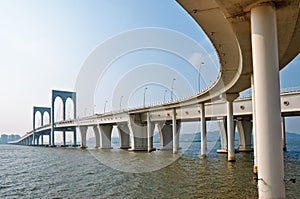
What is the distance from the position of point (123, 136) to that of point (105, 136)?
855 centimetres

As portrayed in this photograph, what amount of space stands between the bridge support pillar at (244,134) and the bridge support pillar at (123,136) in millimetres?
33202

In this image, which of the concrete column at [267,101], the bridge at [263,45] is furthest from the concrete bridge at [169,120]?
the concrete column at [267,101]

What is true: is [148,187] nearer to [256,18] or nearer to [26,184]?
[26,184]

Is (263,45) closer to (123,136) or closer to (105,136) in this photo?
(123,136)

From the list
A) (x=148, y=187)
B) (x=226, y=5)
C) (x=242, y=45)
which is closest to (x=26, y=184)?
(x=148, y=187)

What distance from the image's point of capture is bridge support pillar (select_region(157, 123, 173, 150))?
7886cm

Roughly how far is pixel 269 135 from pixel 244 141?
5759 cm

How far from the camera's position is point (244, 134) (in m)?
67.7

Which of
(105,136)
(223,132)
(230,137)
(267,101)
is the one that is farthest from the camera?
(105,136)

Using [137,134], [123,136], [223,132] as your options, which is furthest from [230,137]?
[123,136]

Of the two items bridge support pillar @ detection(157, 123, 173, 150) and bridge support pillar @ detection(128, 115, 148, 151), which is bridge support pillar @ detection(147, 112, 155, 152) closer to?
bridge support pillar @ detection(128, 115, 148, 151)

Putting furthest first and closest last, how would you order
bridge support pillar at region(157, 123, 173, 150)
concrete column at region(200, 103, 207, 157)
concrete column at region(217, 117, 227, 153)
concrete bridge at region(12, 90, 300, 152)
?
bridge support pillar at region(157, 123, 173, 150), concrete column at region(217, 117, 227, 153), concrete bridge at region(12, 90, 300, 152), concrete column at region(200, 103, 207, 157)

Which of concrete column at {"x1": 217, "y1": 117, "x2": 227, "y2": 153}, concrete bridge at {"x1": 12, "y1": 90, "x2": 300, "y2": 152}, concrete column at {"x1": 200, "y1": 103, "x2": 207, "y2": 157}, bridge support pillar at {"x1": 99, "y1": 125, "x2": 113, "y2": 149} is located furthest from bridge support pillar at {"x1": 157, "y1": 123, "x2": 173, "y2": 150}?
concrete column at {"x1": 200, "y1": 103, "x2": 207, "y2": 157}

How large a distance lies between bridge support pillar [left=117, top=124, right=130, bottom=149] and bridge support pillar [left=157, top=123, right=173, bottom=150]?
522 inches
